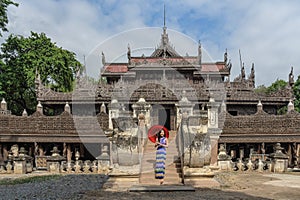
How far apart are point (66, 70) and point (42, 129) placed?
17111 millimetres

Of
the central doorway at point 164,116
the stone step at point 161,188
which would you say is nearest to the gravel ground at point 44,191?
the stone step at point 161,188

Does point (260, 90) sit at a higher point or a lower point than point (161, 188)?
higher

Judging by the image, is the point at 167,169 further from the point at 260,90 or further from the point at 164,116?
the point at 260,90

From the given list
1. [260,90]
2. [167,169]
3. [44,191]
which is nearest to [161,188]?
[167,169]

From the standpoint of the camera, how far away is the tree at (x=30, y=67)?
32.7 metres

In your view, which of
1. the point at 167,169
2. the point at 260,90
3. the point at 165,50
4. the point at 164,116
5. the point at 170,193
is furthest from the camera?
the point at 260,90

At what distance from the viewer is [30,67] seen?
3331 cm

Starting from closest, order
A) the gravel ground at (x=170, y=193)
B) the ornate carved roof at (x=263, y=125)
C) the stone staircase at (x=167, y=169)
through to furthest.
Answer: the gravel ground at (x=170, y=193) < the stone staircase at (x=167, y=169) < the ornate carved roof at (x=263, y=125)

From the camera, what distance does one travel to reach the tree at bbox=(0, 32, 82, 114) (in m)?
32.7

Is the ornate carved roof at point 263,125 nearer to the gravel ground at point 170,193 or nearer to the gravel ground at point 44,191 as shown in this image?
the gravel ground at point 170,193

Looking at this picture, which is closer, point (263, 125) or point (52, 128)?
point (263, 125)

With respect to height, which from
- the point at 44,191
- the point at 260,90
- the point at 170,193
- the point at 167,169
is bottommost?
the point at 44,191

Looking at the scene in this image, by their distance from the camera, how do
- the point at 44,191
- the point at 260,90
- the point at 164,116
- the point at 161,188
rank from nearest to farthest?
1. the point at 161,188
2. the point at 44,191
3. the point at 164,116
4. the point at 260,90

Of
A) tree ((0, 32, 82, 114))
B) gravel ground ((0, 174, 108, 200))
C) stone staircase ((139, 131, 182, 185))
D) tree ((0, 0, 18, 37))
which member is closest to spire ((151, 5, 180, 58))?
tree ((0, 32, 82, 114))
